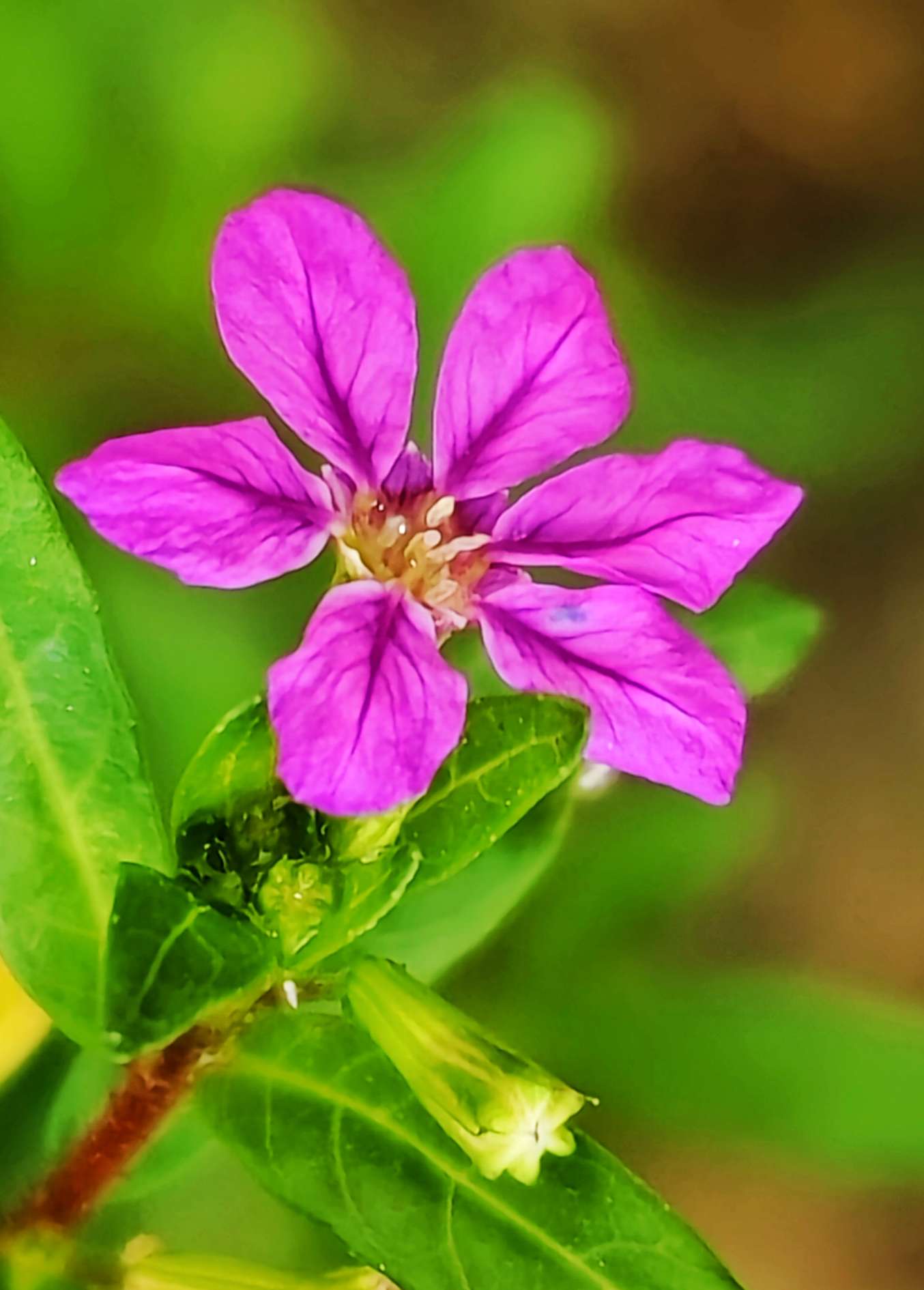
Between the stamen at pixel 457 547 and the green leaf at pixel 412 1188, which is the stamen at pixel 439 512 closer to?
the stamen at pixel 457 547

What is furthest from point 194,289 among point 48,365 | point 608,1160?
point 608,1160

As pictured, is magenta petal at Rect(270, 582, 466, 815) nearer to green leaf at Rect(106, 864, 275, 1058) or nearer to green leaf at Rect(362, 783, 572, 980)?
green leaf at Rect(106, 864, 275, 1058)

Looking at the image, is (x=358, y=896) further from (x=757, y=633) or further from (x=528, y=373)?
(x=757, y=633)

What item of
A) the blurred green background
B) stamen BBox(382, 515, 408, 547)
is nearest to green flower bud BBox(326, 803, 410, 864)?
stamen BBox(382, 515, 408, 547)

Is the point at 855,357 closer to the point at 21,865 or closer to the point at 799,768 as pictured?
the point at 799,768

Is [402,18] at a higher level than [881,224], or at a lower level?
higher

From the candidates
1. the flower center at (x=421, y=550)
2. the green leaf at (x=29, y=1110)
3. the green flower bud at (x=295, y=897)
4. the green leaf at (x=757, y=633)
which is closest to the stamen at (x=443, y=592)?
the flower center at (x=421, y=550)
